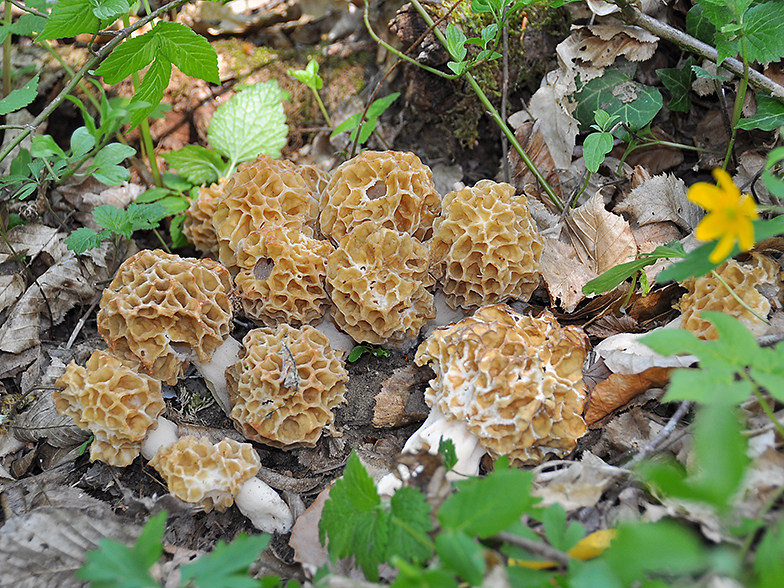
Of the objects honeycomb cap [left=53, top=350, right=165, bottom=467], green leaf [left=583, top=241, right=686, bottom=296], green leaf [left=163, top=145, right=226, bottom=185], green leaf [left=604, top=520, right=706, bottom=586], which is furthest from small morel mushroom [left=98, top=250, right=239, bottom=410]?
Answer: green leaf [left=604, top=520, right=706, bottom=586]

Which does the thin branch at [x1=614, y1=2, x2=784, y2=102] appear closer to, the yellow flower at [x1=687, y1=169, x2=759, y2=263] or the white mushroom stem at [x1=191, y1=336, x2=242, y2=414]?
the yellow flower at [x1=687, y1=169, x2=759, y2=263]

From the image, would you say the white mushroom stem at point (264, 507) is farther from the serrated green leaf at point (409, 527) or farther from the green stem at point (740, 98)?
the green stem at point (740, 98)

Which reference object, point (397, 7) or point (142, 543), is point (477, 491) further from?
point (397, 7)

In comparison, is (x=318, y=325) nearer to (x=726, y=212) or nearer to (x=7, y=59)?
(x=726, y=212)

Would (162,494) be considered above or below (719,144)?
below

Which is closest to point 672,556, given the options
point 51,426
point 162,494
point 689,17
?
point 162,494

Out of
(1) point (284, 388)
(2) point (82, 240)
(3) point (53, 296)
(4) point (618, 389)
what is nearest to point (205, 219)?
(2) point (82, 240)
